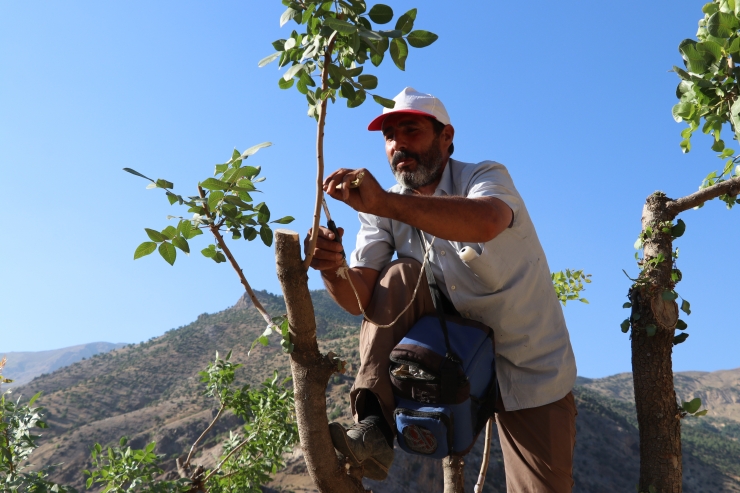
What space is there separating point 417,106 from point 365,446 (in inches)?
56.1

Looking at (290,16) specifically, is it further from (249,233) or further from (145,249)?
(145,249)

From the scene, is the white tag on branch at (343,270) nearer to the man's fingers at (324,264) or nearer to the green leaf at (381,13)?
the man's fingers at (324,264)

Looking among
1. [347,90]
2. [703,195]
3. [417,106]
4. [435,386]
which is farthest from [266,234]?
[703,195]

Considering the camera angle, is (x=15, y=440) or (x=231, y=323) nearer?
(x=15, y=440)

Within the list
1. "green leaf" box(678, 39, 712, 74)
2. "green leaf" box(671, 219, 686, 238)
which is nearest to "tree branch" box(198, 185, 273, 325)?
"green leaf" box(678, 39, 712, 74)

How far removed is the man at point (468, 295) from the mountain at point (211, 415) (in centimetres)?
1992

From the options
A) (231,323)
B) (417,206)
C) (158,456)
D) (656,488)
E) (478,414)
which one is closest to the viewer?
(417,206)

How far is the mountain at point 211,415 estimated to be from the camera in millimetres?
26094

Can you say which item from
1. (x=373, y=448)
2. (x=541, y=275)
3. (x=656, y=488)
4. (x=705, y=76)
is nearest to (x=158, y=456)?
(x=373, y=448)

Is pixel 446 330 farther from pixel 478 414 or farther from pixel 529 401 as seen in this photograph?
pixel 529 401

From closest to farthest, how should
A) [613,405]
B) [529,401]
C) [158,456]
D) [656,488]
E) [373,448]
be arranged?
[373,448] → [529,401] → [656,488] → [158,456] → [613,405]

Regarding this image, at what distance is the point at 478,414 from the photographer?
237 cm

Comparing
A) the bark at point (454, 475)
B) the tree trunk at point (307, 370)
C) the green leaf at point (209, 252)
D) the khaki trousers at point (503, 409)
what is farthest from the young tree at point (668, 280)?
the green leaf at point (209, 252)

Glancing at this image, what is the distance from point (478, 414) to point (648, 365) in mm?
1330
